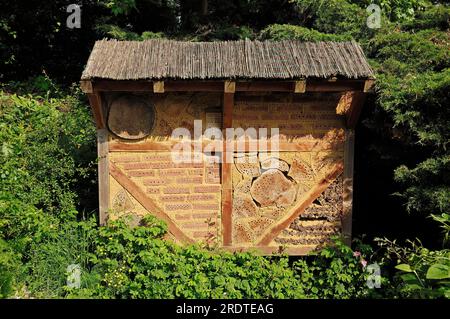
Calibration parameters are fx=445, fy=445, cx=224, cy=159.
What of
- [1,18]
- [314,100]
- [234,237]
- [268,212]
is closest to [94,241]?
[234,237]

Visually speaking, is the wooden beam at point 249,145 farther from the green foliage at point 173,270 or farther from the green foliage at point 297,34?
the green foliage at point 297,34

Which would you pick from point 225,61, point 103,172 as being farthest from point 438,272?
point 103,172

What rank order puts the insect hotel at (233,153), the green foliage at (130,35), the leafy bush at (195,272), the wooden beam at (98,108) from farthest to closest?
1. the green foliage at (130,35)
2. the insect hotel at (233,153)
3. the wooden beam at (98,108)
4. the leafy bush at (195,272)

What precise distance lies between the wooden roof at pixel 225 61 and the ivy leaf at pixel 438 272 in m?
2.33

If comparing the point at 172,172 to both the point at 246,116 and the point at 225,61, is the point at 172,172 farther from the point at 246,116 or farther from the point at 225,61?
the point at 225,61

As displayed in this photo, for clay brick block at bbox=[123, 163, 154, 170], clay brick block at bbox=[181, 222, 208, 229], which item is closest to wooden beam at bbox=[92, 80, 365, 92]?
clay brick block at bbox=[123, 163, 154, 170]

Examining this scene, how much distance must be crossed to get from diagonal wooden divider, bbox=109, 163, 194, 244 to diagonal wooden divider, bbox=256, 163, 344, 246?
3.64ft

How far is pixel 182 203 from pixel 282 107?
1850 mm

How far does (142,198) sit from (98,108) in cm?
131

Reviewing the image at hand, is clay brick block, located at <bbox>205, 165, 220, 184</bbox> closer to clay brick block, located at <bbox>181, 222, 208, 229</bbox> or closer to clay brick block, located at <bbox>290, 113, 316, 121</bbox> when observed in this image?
clay brick block, located at <bbox>181, 222, 208, 229</bbox>

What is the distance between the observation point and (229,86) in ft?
17.5

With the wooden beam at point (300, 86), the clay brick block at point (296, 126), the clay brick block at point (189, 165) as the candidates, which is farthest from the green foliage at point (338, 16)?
the clay brick block at point (189, 165)

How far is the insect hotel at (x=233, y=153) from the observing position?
5746mm

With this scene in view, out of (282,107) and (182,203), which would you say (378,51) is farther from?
(182,203)
